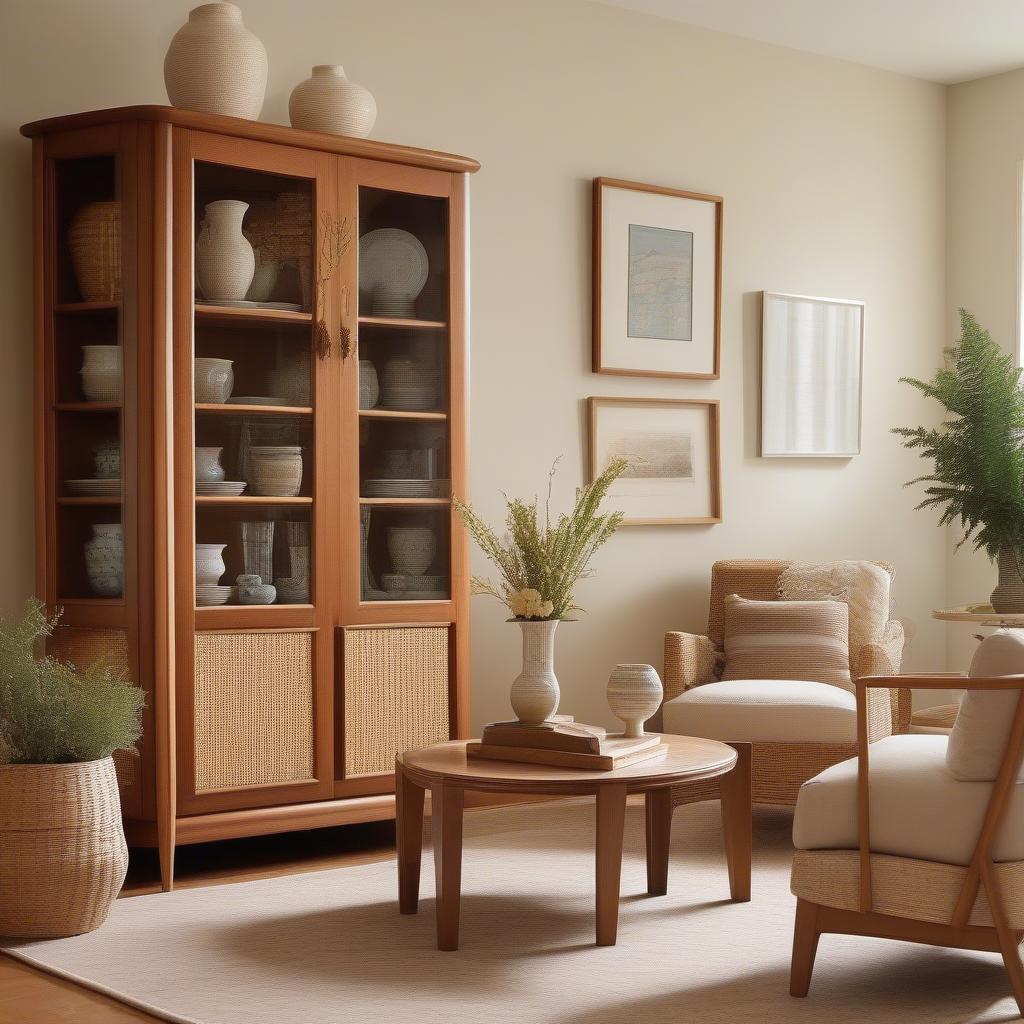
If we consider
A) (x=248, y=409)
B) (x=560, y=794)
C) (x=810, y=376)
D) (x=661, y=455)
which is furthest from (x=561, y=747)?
(x=810, y=376)

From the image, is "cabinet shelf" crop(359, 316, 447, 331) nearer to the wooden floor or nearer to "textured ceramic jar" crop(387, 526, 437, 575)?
"textured ceramic jar" crop(387, 526, 437, 575)

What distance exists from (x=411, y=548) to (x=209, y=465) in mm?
670

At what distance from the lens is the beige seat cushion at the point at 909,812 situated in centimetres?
271

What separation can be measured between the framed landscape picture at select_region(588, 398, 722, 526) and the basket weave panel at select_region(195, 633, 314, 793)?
1556 millimetres

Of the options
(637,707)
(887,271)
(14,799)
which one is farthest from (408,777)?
(887,271)

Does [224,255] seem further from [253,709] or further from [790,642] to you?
[790,642]

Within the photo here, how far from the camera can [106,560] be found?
3.79m

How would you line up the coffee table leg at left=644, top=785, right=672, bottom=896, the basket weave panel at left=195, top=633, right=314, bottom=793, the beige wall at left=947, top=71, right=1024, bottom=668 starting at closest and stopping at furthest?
the coffee table leg at left=644, top=785, right=672, bottom=896, the basket weave panel at left=195, top=633, right=314, bottom=793, the beige wall at left=947, top=71, right=1024, bottom=668

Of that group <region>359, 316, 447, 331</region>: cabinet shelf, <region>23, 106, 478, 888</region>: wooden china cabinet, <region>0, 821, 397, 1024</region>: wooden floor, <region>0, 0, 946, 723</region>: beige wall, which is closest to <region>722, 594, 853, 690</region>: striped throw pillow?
<region>0, 0, 946, 723</region>: beige wall

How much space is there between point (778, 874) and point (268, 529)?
1.68 meters

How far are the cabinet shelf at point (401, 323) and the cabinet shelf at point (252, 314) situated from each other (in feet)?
0.61

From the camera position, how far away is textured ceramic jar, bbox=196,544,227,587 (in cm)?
384

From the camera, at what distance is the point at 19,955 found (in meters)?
3.14

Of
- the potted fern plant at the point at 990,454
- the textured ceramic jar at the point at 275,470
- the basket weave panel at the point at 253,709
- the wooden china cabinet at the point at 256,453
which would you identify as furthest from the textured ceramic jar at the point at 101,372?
the potted fern plant at the point at 990,454
